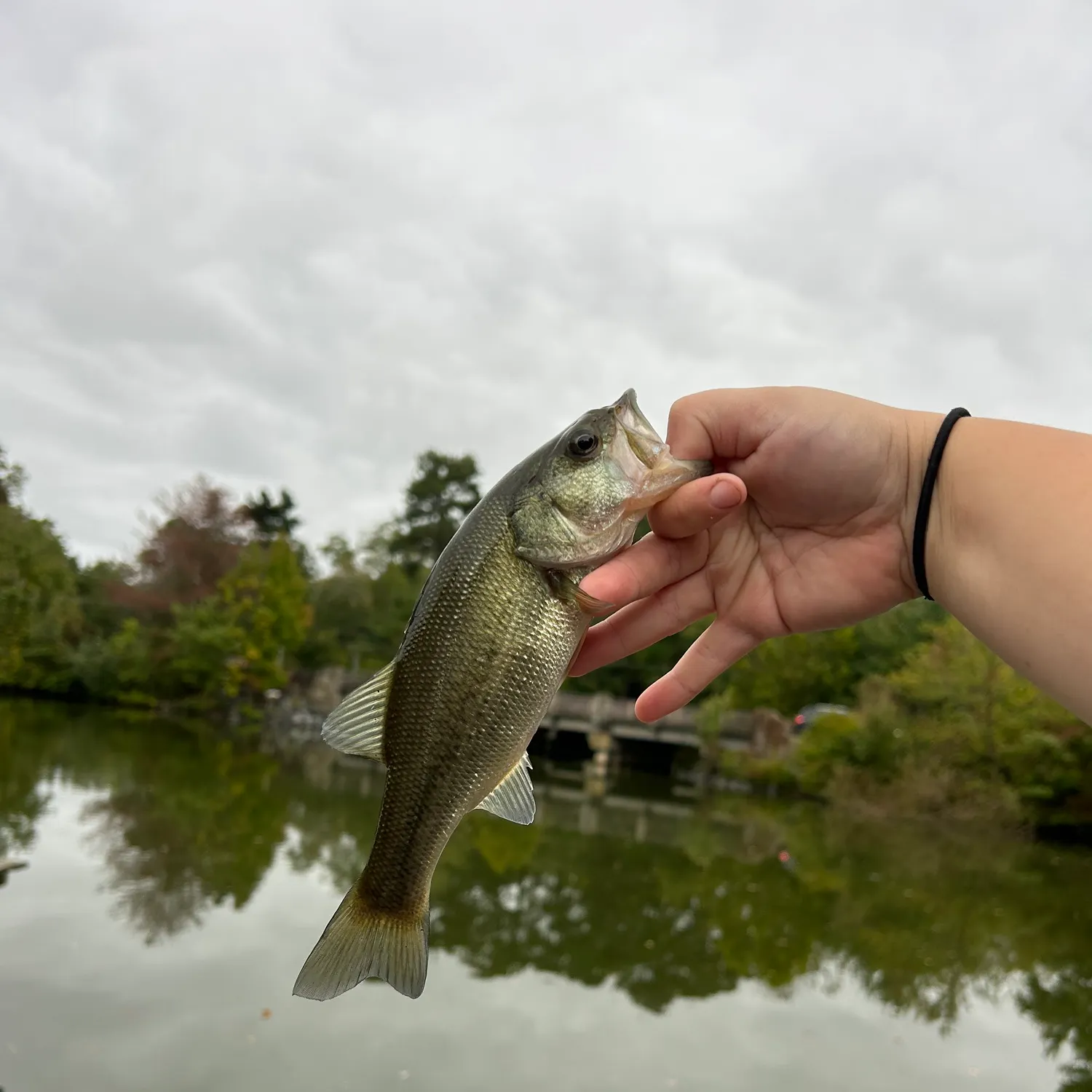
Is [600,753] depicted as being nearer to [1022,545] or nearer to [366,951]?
[366,951]

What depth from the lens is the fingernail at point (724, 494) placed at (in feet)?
7.24

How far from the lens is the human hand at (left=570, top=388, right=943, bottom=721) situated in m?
2.37

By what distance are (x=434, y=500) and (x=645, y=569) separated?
52.3m

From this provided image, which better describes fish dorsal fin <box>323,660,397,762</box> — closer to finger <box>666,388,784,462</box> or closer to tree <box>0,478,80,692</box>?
finger <box>666,388,784,462</box>

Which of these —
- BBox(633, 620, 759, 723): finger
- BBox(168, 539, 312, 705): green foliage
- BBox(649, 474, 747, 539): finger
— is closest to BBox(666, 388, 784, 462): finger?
BBox(649, 474, 747, 539): finger

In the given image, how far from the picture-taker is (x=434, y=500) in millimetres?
54156

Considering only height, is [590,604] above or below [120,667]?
below

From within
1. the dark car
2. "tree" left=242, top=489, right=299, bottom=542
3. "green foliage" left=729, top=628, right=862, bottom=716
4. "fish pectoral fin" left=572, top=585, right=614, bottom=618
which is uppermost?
"tree" left=242, top=489, right=299, bottom=542

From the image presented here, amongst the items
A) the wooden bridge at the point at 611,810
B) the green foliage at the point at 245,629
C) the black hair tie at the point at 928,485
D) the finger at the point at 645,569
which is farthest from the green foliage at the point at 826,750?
the black hair tie at the point at 928,485

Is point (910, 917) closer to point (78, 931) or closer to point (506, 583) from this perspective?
point (78, 931)

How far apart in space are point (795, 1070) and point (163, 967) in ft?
20.3

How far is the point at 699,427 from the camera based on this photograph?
2475 millimetres

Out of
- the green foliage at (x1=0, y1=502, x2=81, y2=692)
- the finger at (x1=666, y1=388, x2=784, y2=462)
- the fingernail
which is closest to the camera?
the fingernail

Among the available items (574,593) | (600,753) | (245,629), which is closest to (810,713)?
(600,753)
